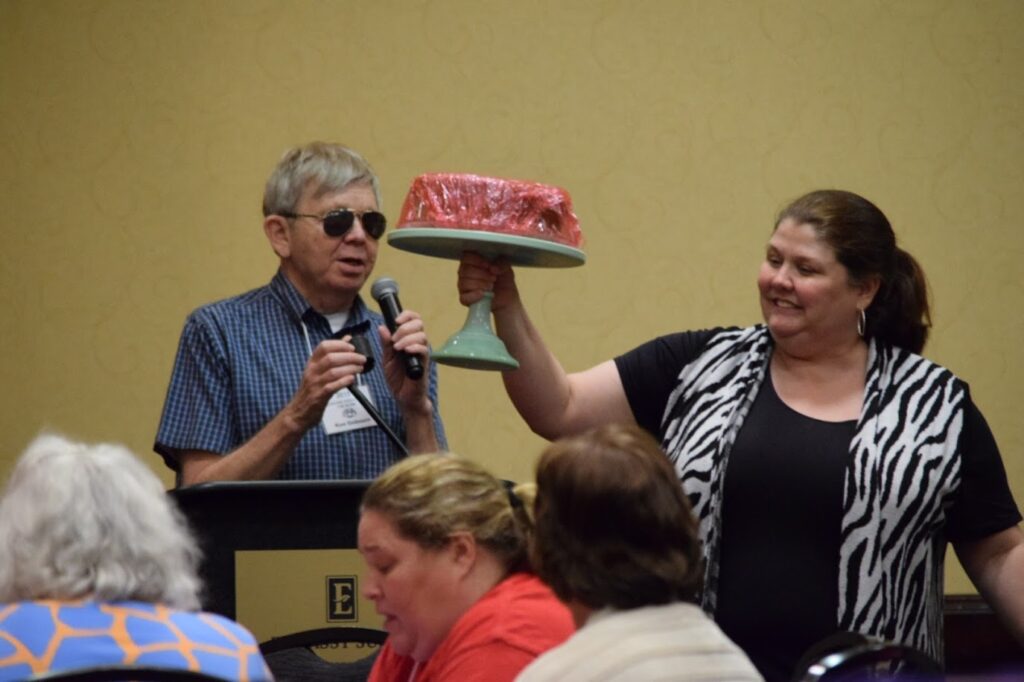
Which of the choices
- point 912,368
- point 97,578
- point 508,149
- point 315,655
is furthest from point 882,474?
point 508,149

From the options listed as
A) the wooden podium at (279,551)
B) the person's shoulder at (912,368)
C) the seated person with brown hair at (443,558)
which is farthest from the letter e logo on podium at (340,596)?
the person's shoulder at (912,368)

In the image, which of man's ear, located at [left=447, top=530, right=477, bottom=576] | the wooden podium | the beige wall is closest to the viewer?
man's ear, located at [left=447, top=530, right=477, bottom=576]

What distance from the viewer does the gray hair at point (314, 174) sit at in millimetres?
2742

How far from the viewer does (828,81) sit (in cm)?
402

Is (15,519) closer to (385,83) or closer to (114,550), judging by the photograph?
(114,550)

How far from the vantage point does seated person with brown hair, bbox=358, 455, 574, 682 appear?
187 centimetres

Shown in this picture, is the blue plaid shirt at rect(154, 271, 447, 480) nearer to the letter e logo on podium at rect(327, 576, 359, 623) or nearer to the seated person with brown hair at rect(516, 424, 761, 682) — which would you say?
the letter e logo on podium at rect(327, 576, 359, 623)

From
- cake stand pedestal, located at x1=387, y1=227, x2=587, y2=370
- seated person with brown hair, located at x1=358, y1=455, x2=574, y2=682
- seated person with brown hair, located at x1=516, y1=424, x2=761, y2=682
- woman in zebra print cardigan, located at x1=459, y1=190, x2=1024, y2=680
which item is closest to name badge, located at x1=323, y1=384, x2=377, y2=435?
woman in zebra print cardigan, located at x1=459, y1=190, x2=1024, y2=680

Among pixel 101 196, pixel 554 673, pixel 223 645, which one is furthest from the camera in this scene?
pixel 101 196

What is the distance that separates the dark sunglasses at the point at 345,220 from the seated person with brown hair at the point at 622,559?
3.96 ft

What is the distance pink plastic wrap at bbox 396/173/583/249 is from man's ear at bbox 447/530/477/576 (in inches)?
22.3

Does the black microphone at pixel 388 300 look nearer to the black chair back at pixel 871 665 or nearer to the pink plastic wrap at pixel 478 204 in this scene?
the pink plastic wrap at pixel 478 204

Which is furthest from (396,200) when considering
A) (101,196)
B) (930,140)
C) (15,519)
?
(15,519)

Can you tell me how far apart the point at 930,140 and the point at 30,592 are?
Result: 306 cm
